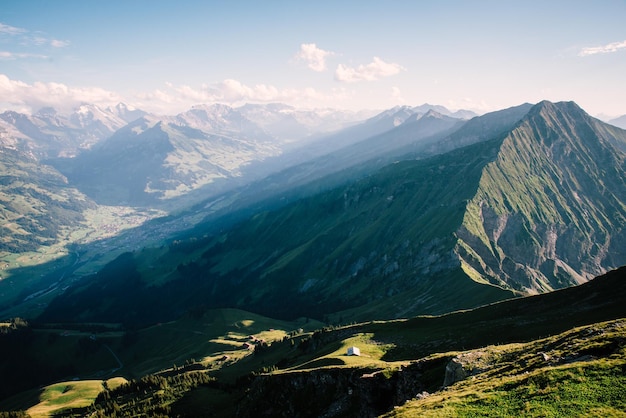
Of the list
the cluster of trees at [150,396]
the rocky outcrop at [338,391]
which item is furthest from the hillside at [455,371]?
the cluster of trees at [150,396]

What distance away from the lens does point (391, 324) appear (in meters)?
133

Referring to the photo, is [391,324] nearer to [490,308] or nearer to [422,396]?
[490,308]

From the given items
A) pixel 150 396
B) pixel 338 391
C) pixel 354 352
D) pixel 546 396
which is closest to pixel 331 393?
pixel 338 391

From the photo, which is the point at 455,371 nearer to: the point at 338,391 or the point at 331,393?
the point at 338,391

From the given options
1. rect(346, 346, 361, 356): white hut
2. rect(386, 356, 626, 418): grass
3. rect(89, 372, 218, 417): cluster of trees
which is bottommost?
rect(89, 372, 218, 417): cluster of trees

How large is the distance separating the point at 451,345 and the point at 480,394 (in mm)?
49849

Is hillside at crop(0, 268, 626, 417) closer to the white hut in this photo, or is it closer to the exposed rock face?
the exposed rock face

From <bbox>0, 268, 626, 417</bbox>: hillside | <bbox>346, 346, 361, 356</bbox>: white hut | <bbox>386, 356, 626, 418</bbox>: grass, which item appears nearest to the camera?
<bbox>386, 356, 626, 418</bbox>: grass

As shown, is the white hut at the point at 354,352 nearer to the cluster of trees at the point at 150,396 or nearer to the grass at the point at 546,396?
the grass at the point at 546,396

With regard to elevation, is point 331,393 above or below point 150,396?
above

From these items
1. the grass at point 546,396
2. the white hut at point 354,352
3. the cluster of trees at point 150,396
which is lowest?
the cluster of trees at point 150,396

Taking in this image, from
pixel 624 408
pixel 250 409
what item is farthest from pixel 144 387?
pixel 624 408

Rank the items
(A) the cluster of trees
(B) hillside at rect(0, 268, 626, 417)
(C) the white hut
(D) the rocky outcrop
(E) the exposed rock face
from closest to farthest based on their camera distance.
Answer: (B) hillside at rect(0, 268, 626, 417) < (D) the rocky outcrop < (E) the exposed rock face < (C) the white hut < (A) the cluster of trees

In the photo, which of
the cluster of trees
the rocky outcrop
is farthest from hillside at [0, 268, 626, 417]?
the cluster of trees
